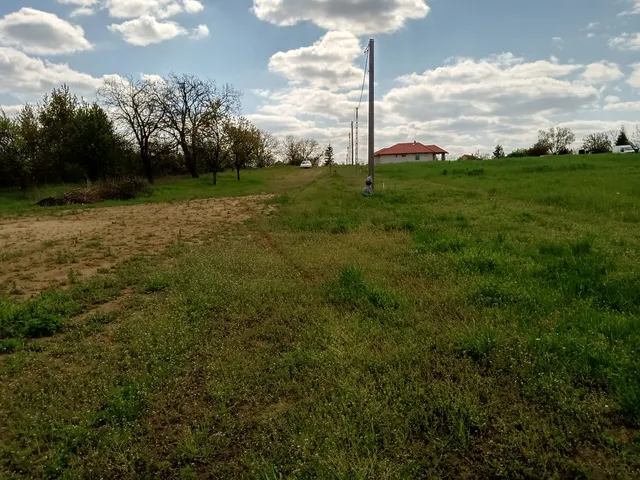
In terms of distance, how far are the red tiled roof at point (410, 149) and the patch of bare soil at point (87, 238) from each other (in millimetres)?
81846

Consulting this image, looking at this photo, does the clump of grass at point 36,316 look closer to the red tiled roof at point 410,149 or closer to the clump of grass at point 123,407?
the clump of grass at point 123,407

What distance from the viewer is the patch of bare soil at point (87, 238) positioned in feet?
23.9

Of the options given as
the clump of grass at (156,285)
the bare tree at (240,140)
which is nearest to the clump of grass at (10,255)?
the clump of grass at (156,285)

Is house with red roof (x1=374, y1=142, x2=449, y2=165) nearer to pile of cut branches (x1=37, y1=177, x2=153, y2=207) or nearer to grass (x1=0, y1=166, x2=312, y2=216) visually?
grass (x1=0, y1=166, x2=312, y2=216)

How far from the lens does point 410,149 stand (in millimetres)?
95500

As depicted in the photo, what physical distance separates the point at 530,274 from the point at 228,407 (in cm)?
434

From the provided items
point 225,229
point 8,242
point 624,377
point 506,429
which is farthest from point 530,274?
point 8,242

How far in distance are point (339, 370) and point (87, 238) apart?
9.17m

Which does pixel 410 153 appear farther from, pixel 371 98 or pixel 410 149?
pixel 371 98

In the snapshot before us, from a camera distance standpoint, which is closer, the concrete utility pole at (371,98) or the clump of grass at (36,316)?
the clump of grass at (36,316)

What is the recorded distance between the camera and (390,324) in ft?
14.5

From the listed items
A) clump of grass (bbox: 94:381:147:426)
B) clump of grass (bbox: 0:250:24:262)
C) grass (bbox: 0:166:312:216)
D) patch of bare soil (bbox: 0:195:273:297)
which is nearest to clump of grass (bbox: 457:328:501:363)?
clump of grass (bbox: 94:381:147:426)

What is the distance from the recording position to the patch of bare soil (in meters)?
7.27

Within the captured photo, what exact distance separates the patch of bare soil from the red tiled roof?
8185 cm
